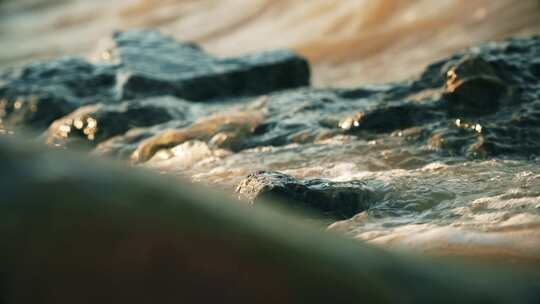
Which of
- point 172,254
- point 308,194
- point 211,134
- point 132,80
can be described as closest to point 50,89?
point 132,80

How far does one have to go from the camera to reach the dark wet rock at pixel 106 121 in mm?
3529

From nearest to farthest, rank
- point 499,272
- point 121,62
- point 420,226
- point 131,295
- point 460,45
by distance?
point 131,295, point 499,272, point 420,226, point 121,62, point 460,45

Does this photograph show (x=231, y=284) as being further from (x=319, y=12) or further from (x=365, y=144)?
(x=319, y=12)

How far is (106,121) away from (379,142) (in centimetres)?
144

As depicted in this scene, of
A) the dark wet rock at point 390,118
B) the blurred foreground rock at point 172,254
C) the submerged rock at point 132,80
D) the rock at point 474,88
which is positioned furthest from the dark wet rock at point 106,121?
the blurred foreground rock at point 172,254

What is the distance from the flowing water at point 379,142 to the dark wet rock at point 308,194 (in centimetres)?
7

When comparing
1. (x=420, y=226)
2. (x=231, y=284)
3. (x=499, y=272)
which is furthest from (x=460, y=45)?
(x=231, y=284)

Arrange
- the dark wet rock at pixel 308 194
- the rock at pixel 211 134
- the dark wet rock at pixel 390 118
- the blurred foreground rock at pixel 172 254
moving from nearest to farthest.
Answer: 1. the blurred foreground rock at pixel 172 254
2. the dark wet rock at pixel 308 194
3. the dark wet rock at pixel 390 118
4. the rock at pixel 211 134

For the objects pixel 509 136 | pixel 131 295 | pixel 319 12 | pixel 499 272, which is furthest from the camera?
pixel 319 12

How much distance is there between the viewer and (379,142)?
2.77 metres

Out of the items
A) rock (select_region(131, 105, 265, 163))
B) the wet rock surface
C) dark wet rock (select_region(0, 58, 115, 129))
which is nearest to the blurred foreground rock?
the wet rock surface

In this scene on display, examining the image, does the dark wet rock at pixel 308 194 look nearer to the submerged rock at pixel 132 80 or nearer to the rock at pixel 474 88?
the rock at pixel 474 88

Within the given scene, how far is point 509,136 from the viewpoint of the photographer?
2.62m

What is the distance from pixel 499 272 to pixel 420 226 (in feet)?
1.68
